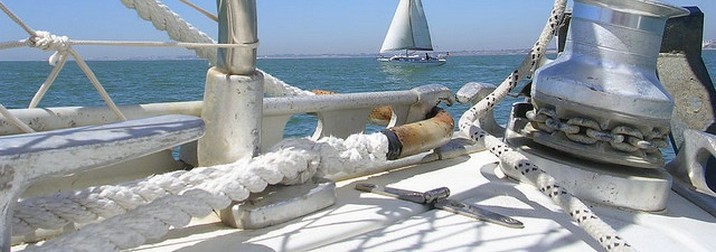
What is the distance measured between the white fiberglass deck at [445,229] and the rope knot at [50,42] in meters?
0.39

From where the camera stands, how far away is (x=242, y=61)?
1282 millimetres

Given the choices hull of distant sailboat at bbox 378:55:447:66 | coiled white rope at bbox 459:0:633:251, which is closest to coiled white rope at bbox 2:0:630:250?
coiled white rope at bbox 459:0:633:251

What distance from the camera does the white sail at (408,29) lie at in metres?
32.3

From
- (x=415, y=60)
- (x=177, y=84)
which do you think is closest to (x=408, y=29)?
(x=415, y=60)

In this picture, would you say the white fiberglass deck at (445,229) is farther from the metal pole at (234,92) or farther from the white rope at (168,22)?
the white rope at (168,22)

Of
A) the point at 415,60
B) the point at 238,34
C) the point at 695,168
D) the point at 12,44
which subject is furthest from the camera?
the point at 415,60

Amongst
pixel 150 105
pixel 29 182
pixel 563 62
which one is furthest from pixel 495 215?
pixel 29 182

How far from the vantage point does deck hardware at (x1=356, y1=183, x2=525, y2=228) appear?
4.51ft

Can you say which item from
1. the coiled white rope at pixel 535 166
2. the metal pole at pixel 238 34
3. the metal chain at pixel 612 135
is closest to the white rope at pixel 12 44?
the metal pole at pixel 238 34

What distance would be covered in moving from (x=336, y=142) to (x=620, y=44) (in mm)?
740

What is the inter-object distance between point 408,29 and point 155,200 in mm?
32422

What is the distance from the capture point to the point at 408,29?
33.0 m

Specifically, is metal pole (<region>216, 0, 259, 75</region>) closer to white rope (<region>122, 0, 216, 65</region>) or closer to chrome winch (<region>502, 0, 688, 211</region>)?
white rope (<region>122, 0, 216, 65</region>)

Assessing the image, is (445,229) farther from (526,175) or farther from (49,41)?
(49,41)
